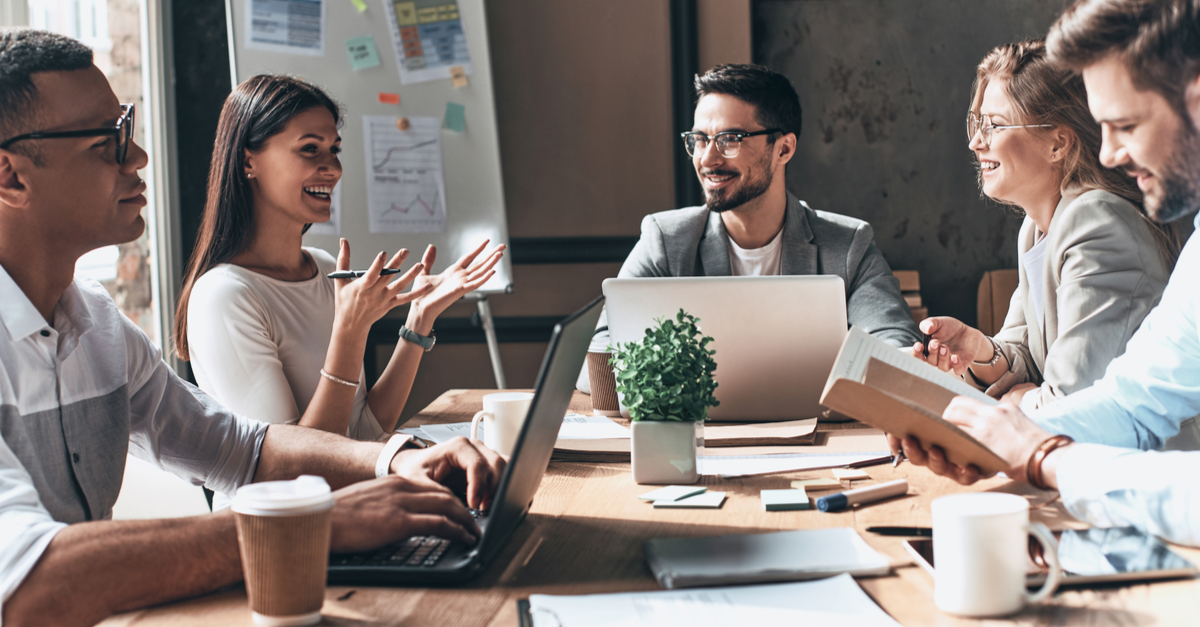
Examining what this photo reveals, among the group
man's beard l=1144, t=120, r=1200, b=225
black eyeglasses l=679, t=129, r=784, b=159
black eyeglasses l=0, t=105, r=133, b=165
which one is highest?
black eyeglasses l=679, t=129, r=784, b=159

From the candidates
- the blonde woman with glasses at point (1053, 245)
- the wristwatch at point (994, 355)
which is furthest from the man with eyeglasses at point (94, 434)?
the wristwatch at point (994, 355)

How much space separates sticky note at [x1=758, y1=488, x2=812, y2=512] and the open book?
0.41 ft

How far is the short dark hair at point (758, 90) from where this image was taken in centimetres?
246

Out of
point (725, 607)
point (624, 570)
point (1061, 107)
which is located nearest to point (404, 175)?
point (1061, 107)

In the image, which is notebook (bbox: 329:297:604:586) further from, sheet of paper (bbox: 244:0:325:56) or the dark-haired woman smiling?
sheet of paper (bbox: 244:0:325:56)

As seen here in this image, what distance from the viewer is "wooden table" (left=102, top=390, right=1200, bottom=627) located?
75 cm

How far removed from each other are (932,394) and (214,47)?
286 centimetres

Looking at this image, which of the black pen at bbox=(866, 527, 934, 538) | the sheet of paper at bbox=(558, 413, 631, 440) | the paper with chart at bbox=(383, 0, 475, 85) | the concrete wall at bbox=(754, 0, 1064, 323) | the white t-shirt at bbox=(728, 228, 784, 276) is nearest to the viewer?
the black pen at bbox=(866, 527, 934, 538)

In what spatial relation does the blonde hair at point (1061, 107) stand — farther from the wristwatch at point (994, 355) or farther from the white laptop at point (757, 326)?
the white laptop at point (757, 326)

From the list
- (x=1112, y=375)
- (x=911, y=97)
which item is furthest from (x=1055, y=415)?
(x=911, y=97)

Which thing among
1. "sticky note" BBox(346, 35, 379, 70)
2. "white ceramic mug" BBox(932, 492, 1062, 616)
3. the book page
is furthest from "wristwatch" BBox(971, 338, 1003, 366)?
"sticky note" BBox(346, 35, 379, 70)

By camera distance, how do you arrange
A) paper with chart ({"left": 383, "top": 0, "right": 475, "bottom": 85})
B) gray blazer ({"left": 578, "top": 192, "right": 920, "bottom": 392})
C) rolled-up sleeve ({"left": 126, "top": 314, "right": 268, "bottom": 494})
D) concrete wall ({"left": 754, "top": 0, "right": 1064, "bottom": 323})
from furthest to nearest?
concrete wall ({"left": 754, "top": 0, "right": 1064, "bottom": 323}), paper with chart ({"left": 383, "top": 0, "right": 475, "bottom": 85}), gray blazer ({"left": 578, "top": 192, "right": 920, "bottom": 392}), rolled-up sleeve ({"left": 126, "top": 314, "right": 268, "bottom": 494})

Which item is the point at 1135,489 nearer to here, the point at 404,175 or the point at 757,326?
the point at 757,326

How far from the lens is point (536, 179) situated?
340cm
